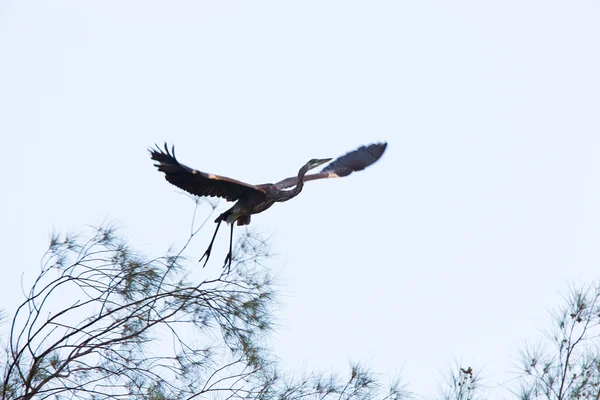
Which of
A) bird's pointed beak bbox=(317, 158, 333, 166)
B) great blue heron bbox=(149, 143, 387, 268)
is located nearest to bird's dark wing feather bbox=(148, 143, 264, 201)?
great blue heron bbox=(149, 143, 387, 268)

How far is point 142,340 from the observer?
5395mm

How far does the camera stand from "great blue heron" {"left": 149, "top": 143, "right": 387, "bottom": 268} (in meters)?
6.55

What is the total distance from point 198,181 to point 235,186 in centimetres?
39

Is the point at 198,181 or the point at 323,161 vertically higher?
the point at 323,161

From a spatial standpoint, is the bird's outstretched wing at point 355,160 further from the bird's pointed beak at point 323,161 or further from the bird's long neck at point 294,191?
the bird's long neck at point 294,191

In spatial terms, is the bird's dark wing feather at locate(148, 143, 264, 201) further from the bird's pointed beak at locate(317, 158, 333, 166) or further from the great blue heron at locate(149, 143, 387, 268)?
the bird's pointed beak at locate(317, 158, 333, 166)

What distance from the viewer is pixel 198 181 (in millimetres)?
7113

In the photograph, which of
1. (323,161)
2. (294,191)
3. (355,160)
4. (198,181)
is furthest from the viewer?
(355,160)

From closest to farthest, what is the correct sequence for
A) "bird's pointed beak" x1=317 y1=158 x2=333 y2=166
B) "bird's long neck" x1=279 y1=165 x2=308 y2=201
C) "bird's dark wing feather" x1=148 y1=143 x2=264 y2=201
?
"bird's dark wing feather" x1=148 y1=143 x2=264 y2=201, "bird's long neck" x1=279 y1=165 x2=308 y2=201, "bird's pointed beak" x1=317 y1=158 x2=333 y2=166

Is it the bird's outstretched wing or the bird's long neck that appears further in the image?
the bird's outstretched wing

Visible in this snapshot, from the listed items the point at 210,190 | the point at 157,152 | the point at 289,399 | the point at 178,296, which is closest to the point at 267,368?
the point at 289,399

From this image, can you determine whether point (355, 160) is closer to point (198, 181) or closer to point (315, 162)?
point (315, 162)

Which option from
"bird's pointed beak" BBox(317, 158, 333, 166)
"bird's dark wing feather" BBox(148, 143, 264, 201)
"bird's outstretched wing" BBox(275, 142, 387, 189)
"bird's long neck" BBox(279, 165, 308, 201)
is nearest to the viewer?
"bird's dark wing feather" BBox(148, 143, 264, 201)

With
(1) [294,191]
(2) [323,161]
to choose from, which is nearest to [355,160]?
(2) [323,161]
